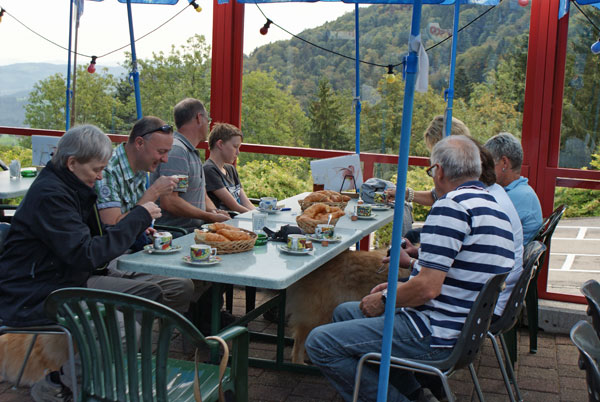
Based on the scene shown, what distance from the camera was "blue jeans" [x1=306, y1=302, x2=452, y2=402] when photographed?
106 inches

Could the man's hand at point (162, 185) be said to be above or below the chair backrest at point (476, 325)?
above

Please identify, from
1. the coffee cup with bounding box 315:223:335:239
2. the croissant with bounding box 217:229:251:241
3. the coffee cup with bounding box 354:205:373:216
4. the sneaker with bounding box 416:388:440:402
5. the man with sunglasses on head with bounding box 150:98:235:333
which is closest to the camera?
the sneaker with bounding box 416:388:440:402

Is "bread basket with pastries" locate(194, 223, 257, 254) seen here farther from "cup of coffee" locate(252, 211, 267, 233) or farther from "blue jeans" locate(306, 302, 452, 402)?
"blue jeans" locate(306, 302, 452, 402)

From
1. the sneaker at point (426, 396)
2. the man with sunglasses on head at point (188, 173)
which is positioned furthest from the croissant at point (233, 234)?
the sneaker at point (426, 396)

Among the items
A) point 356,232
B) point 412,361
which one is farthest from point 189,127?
point 412,361

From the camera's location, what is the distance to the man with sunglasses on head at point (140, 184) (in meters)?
3.49

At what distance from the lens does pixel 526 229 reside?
13.0 feet

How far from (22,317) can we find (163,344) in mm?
969

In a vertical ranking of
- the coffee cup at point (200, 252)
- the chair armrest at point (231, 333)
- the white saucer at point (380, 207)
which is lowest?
the chair armrest at point (231, 333)

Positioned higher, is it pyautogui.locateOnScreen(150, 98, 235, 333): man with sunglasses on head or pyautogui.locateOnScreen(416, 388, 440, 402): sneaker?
pyautogui.locateOnScreen(150, 98, 235, 333): man with sunglasses on head

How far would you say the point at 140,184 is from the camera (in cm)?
383

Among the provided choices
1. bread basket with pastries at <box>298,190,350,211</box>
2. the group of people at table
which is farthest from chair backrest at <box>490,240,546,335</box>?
bread basket with pastries at <box>298,190,350,211</box>

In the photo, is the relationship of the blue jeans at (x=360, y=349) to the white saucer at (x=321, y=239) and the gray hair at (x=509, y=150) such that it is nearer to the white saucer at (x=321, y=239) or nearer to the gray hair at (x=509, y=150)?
the white saucer at (x=321, y=239)

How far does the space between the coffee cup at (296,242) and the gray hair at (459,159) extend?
804 millimetres
